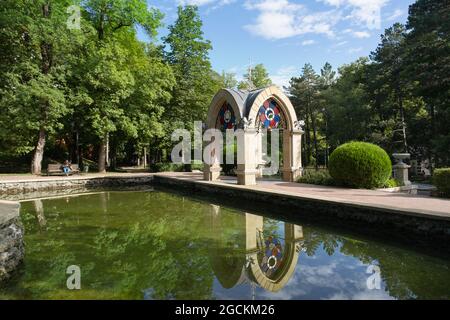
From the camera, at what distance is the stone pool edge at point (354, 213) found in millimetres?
6492

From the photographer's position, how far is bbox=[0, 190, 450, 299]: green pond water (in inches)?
175

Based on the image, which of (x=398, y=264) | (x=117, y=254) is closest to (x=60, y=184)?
(x=117, y=254)

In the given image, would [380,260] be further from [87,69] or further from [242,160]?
[87,69]

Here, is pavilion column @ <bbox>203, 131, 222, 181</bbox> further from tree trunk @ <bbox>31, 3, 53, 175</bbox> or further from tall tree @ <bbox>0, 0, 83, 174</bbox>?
tree trunk @ <bbox>31, 3, 53, 175</bbox>

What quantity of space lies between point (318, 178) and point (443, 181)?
15.7ft

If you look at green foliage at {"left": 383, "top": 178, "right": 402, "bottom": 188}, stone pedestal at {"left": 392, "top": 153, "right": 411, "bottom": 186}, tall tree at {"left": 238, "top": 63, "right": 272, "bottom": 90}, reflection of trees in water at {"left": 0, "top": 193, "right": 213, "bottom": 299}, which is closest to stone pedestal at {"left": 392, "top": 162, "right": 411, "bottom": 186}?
stone pedestal at {"left": 392, "top": 153, "right": 411, "bottom": 186}

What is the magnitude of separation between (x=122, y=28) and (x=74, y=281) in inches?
881

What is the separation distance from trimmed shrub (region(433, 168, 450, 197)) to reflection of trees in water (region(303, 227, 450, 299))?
16.3 ft

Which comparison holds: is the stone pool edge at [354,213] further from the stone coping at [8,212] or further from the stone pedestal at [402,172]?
the stone coping at [8,212]

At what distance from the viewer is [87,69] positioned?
20.7 metres

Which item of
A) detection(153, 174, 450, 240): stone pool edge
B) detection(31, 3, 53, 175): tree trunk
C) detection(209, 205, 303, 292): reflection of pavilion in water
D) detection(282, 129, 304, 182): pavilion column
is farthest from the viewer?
detection(31, 3, 53, 175): tree trunk

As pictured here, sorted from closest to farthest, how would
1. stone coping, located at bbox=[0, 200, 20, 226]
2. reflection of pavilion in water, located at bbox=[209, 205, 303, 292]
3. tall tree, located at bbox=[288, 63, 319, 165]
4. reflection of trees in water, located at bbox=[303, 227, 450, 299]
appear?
reflection of trees in water, located at bbox=[303, 227, 450, 299]
reflection of pavilion in water, located at bbox=[209, 205, 303, 292]
stone coping, located at bbox=[0, 200, 20, 226]
tall tree, located at bbox=[288, 63, 319, 165]

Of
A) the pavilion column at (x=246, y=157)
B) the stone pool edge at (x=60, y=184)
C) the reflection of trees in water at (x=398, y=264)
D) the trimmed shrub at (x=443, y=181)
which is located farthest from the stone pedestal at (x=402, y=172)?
the stone pool edge at (x=60, y=184)
